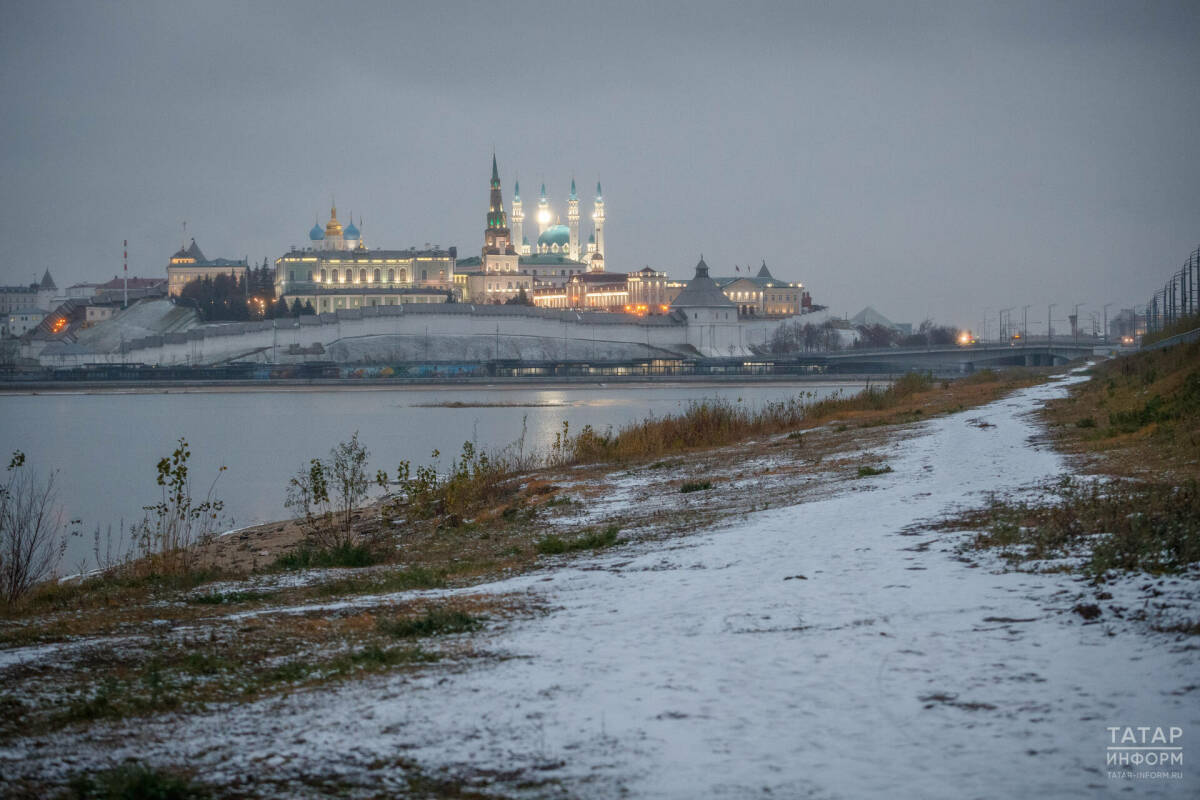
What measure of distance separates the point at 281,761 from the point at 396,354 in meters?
75.1

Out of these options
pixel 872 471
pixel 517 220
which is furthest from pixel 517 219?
pixel 872 471

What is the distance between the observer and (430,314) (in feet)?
262

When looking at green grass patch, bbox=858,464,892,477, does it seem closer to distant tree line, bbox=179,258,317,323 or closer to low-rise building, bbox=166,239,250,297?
distant tree line, bbox=179,258,317,323

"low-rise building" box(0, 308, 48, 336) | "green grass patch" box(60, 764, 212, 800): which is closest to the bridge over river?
"green grass patch" box(60, 764, 212, 800)

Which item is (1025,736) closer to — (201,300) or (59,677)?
(59,677)

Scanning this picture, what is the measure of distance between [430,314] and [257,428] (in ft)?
148

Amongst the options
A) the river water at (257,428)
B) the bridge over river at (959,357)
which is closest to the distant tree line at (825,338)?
the bridge over river at (959,357)

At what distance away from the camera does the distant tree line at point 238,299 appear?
9262cm

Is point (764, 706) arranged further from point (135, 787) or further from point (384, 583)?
point (384, 583)

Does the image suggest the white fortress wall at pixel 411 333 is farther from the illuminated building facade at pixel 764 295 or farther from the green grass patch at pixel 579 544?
the green grass patch at pixel 579 544

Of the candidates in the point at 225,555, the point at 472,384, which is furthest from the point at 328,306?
the point at 225,555

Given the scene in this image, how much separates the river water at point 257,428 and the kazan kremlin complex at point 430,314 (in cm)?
1350

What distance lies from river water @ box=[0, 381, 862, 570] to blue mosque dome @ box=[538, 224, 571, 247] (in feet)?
254

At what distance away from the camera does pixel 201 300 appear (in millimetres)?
98250
